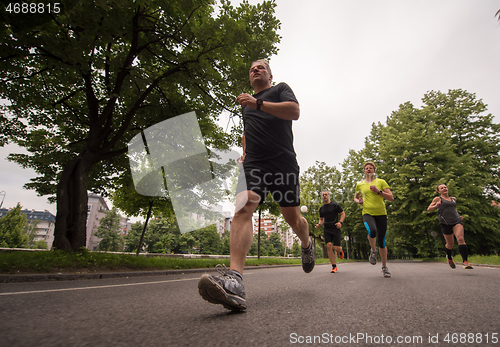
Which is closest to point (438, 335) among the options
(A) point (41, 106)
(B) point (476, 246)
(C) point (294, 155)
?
(C) point (294, 155)

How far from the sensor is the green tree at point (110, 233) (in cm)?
5488

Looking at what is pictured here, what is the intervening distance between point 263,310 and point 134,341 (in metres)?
1.04

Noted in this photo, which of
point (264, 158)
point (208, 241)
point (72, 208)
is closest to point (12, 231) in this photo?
point (208, 241)

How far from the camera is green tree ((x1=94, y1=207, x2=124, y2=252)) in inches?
2160

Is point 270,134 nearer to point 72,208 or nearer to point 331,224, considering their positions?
point 331,224

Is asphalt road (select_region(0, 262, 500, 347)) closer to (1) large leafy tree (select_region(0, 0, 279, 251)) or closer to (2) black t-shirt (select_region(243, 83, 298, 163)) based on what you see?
(2) black t-shirt (select_region(243, 83, 298, 163))

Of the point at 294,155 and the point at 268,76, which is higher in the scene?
the point at 268,76

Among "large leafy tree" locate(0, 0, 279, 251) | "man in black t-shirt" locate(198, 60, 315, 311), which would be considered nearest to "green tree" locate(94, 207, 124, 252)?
"large leafy tree" locate(0, 0, 279, 251)

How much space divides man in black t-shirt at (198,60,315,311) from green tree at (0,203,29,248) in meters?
59.8

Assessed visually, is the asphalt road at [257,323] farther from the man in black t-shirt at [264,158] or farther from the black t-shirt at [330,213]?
the black t-shirt at [330,213]

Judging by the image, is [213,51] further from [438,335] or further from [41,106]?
[438,335]

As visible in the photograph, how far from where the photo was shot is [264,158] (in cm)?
269

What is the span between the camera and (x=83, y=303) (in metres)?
2.41

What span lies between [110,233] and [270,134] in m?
61.8
